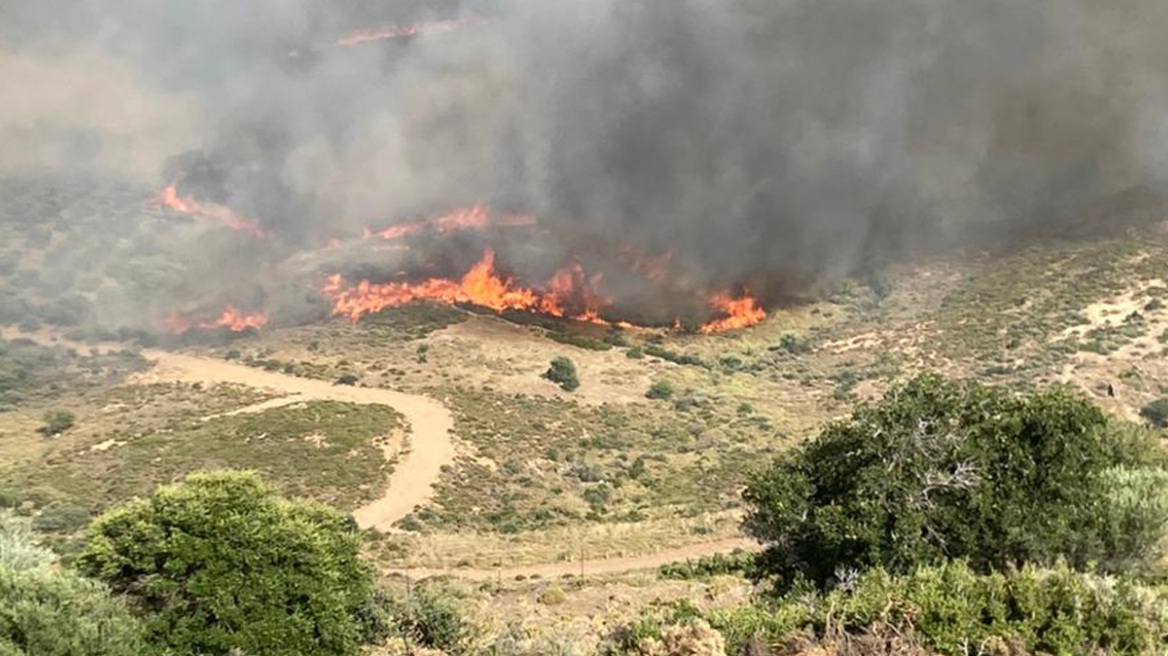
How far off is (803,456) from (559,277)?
6815cm

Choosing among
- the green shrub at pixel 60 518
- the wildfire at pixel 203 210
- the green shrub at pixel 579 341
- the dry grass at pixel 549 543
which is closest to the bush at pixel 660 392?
the green shrub at pixel 579 341

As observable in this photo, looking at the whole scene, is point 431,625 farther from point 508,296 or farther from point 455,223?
point 455,223

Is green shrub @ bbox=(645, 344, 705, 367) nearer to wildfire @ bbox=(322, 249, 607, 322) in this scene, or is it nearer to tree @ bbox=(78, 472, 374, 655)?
wildfire @ bbox=(322, 249, 607, 322)

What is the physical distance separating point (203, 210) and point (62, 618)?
353ft

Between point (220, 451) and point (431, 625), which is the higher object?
point (220, 451)

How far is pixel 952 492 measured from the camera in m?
19.0

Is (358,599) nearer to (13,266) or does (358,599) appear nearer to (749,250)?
(749,250)

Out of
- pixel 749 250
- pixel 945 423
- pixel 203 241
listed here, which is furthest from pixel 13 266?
pixel 945 423

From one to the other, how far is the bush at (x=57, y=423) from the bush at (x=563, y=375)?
30036mm

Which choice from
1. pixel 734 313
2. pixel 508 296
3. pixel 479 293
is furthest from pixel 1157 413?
pixel 479 293

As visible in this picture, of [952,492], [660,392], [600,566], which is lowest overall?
[600,566]

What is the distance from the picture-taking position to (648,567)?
34.8 meters

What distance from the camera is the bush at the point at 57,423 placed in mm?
52969

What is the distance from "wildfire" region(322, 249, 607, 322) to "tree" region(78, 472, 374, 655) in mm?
65300
